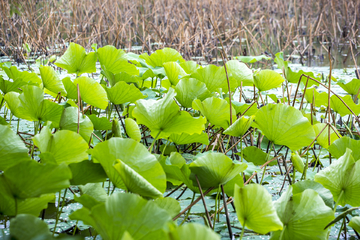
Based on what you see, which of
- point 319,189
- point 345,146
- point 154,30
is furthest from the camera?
point 154,30

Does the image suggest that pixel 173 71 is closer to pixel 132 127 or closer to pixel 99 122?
pixel 99 122

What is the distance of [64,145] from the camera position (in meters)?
0.56

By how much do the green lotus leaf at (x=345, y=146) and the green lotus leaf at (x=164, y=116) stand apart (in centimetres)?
29

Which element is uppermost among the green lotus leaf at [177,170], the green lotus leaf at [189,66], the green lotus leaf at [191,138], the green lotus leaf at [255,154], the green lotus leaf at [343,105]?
the green lotus leaf at [189,66]

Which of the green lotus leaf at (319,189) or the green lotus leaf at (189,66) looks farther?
the green lotus leaf at (189,66)

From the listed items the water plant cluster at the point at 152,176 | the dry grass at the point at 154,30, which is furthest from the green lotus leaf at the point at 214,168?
the dry grass at the point at 154,30

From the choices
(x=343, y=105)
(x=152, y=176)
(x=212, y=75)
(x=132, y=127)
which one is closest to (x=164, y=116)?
(x=132, y=127)

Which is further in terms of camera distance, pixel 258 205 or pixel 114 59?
pixel 114 59

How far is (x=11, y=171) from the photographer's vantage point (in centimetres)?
42

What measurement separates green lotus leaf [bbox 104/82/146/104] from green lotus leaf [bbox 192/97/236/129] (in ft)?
0.58

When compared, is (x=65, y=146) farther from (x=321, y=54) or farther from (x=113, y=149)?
(x=321, y=54)

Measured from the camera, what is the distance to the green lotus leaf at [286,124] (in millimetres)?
731

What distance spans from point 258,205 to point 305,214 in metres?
0.10

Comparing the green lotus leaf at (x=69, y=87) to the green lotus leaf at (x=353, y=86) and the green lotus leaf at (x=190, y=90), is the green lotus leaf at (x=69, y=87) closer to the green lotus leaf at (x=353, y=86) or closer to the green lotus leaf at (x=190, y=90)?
the green lotus leaf at (x=190, y=90)
